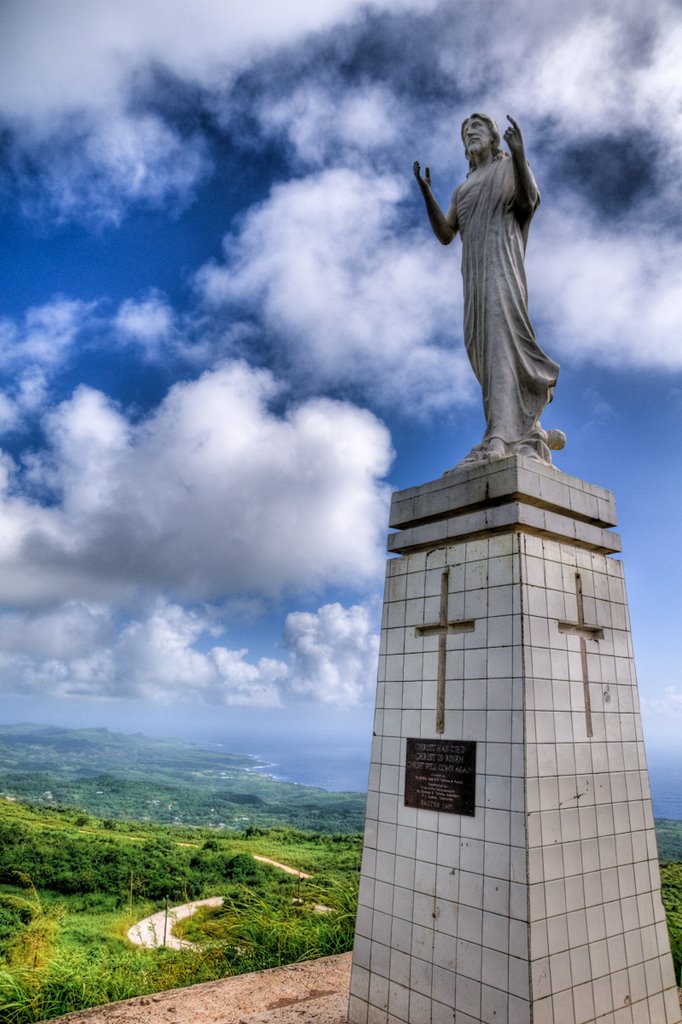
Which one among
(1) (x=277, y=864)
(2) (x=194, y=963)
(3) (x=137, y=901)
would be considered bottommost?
(3) (x=137, y=901)

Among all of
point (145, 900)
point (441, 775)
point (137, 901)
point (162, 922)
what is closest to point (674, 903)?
point (441, 775)

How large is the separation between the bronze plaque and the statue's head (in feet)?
20.2

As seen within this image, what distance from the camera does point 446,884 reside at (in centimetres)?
474

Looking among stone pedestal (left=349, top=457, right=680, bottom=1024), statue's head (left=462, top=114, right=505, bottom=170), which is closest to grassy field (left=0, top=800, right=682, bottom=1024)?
stone pedestal (left=349, top=457, right=680, bottom=1024)

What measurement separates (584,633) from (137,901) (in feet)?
54.3

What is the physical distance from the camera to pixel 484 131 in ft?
23.3

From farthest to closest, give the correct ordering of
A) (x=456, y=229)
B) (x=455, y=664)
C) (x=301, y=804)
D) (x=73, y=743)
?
(x=73, y=743) < (x=301, y=804) < (x=456, y=229) < (x=455, y=664)

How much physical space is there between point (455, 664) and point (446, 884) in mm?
1595

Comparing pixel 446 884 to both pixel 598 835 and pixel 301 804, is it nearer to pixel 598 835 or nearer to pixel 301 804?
pixel 598 835

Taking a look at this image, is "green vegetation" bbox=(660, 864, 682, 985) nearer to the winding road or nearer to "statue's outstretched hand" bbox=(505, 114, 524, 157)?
the winding road

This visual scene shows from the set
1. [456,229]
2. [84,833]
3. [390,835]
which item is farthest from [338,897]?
[84,833]

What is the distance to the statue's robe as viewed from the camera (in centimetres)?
617

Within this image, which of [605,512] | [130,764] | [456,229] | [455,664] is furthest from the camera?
[130,764]

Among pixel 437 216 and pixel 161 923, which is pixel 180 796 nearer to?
pixel 161 923
